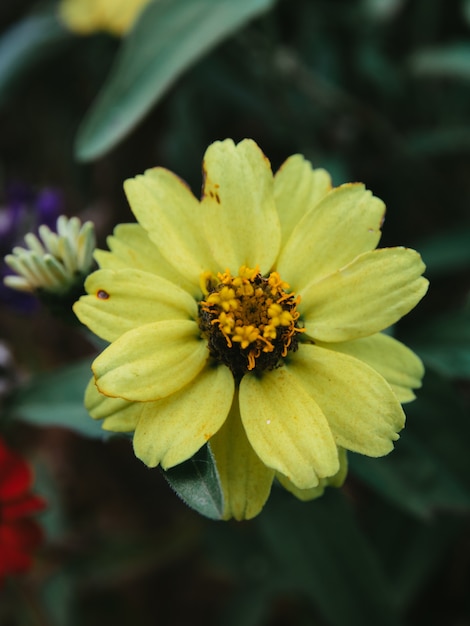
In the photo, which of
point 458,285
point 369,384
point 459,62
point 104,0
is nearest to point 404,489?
point 369,384

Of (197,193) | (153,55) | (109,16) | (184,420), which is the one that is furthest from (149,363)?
(197,193)

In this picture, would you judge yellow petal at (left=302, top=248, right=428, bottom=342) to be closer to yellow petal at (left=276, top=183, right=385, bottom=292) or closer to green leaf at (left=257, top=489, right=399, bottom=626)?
yellow petal at (left=276, top=183, right=385, bottom=292)

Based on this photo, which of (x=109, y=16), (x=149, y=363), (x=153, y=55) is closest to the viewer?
(x=149, y=363)

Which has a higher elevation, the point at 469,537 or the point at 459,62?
the point at 459,62

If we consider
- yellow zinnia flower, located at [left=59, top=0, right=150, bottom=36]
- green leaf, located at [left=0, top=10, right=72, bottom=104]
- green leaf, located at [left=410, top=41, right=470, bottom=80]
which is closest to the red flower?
yellow zinnia flower, located at [left=59, top=0, right=150, bottom=36]

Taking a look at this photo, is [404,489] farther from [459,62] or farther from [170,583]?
[459,62]

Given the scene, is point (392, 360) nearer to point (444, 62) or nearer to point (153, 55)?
point (153, 55)
